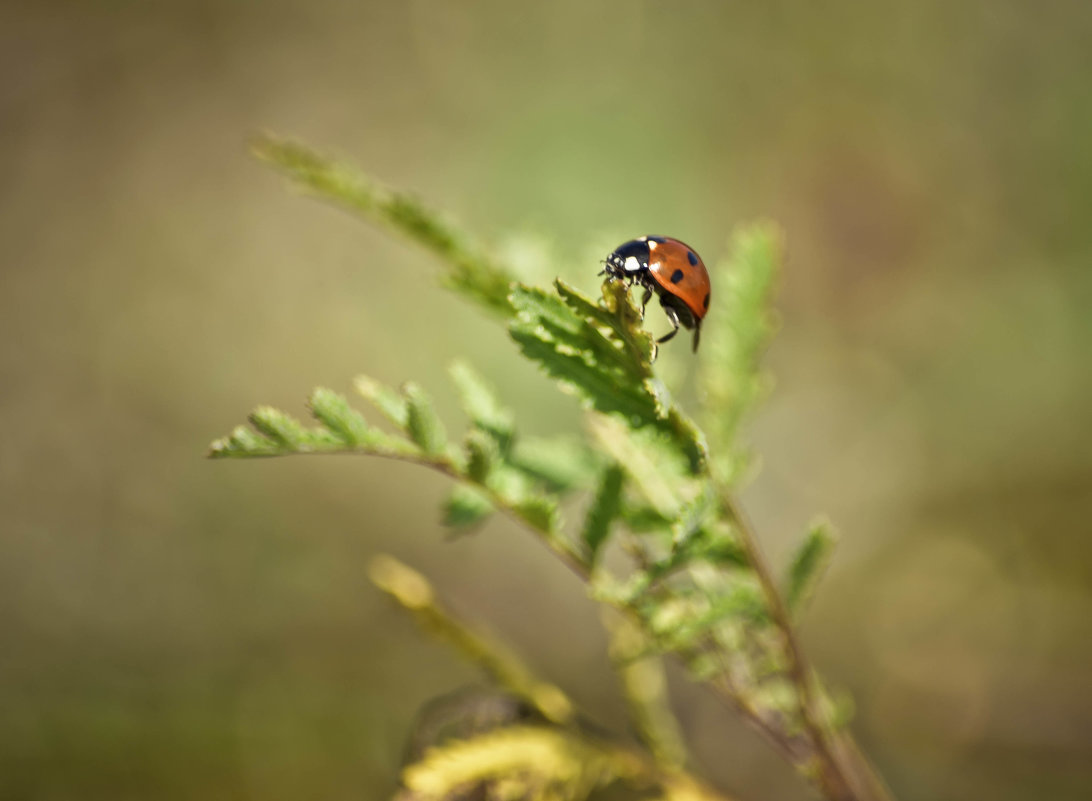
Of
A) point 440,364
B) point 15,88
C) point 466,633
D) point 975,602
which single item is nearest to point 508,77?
point 440,364

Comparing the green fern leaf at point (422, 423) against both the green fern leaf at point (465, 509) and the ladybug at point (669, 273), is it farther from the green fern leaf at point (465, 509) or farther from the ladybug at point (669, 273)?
the ladybug at point (669, 273)

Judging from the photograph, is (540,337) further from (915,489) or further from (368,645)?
(915,489)

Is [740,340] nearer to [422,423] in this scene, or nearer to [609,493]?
[609,493]

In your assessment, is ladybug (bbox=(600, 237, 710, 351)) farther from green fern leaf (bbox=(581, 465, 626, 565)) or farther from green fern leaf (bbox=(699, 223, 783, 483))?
green fern leaf (bbox=(581, 465, 626, 565))

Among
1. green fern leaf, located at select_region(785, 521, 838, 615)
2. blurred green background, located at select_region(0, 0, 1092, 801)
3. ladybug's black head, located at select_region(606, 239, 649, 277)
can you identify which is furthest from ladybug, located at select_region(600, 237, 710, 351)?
green fern leaf, located at select_region(785, 521, 838, 615)

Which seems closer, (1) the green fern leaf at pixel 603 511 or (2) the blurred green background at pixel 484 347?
(1) the green fern leaf at pixel 603 511

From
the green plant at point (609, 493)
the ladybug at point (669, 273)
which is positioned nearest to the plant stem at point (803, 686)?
the green plant at point (609, 493)

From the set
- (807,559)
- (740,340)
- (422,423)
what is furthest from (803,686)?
(422,423)
